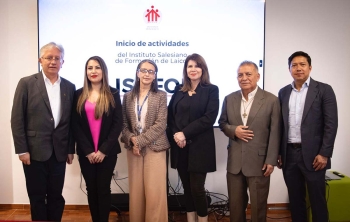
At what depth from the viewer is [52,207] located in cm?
235

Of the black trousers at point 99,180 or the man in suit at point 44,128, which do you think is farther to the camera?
the black trousers at point 99,180

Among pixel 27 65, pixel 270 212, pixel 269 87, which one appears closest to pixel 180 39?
pixel 269 87

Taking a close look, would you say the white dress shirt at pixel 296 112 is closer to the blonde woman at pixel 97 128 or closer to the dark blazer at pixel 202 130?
the dark blazer at pixel 202 130

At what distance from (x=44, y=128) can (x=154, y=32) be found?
155cm

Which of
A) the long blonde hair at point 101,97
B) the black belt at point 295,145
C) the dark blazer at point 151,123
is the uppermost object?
the long blonde hair at point 101,97

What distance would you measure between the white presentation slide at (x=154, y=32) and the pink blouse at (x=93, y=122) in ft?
2.92

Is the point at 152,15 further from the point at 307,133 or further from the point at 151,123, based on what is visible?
the point at 307,133

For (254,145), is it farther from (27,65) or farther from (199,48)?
(27,65)

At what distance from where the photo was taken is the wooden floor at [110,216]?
10.4 ft

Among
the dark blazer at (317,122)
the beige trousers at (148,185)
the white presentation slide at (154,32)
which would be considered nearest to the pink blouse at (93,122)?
the beige trousers at (148,185)

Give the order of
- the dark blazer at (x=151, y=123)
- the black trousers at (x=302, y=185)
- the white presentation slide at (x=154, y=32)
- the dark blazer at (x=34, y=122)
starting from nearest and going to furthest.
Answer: the dark blazer at (x=34, y=122) < the black trousers at (x=302, y=185) < the dark blazer at (x=151, y=123) < the white presentation slide at (x=154, y=32)

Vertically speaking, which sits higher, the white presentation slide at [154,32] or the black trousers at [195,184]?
the white presentation slide at [154,32]

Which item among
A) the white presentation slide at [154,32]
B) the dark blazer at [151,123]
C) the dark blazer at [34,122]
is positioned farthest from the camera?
the white presentation slide at [154,32]

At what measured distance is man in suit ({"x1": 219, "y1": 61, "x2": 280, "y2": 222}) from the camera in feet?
7.18
